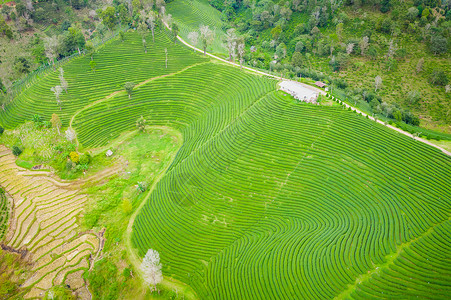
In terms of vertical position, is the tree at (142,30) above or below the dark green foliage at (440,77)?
above

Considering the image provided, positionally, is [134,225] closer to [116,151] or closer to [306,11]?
[116,151]

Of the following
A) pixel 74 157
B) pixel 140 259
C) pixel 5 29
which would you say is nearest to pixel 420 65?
pixel 140 259

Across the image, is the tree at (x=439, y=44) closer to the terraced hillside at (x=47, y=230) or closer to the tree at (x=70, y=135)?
the tree at (x=70, y=135)

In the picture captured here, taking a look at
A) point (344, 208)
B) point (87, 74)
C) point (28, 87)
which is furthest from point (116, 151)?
point (344, 208)

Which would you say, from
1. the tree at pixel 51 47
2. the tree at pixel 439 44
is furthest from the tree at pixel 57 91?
the tree at pixel 439 44

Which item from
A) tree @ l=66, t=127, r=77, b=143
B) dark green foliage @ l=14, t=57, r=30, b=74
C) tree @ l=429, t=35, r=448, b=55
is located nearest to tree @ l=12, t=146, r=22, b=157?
tree @ l=66, t=127, r=77, b=143

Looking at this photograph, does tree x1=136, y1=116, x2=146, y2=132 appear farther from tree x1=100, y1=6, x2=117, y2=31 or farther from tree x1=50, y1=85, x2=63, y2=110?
tree x1=100, y1=6, x2=117, y2=31
